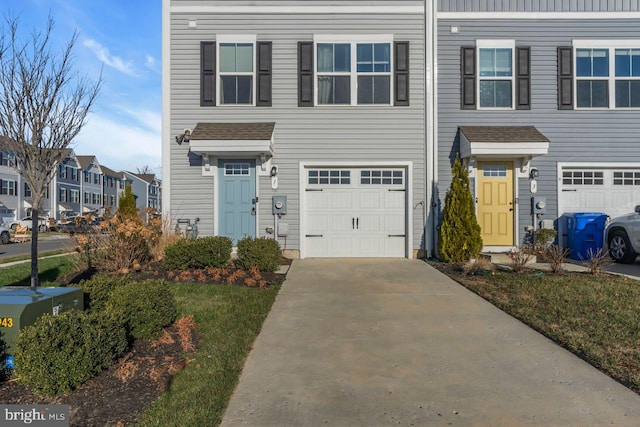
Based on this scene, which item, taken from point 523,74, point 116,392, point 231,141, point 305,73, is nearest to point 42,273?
point 231,141

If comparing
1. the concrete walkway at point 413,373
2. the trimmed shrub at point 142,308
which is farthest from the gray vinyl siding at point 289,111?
the trimmed shrub at point 142,308

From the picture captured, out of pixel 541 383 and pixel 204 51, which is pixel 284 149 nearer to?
pixel 204 51

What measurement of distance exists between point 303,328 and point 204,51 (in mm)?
7644

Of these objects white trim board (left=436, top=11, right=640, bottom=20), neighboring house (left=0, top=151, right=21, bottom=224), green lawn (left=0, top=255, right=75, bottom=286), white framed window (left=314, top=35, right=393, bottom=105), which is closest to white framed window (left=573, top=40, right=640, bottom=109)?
white trim board (left=436, top=11, right=640, bottom=20)

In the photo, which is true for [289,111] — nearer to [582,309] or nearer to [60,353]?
[582,309]

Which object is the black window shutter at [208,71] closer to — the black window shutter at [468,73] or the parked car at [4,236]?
the black window shutter at [468,73]

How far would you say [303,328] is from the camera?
14.0 feet

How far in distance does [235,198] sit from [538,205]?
23.9 ft

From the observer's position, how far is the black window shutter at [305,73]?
30.5 feet

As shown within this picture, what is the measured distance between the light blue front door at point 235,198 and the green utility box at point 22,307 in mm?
5958

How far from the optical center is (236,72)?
30.6 feet

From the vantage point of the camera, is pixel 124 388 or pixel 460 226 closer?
pixel 124 388

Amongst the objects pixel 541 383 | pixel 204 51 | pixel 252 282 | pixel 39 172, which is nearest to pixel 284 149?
pixel 204 51

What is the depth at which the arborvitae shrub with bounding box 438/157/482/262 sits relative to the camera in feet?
27.0
